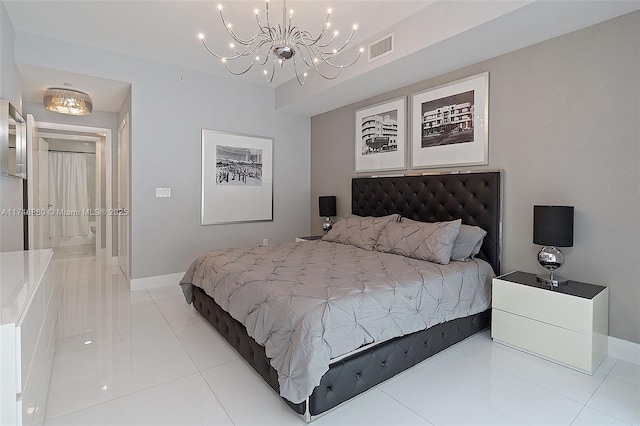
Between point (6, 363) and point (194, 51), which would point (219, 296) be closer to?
point (6, 363)

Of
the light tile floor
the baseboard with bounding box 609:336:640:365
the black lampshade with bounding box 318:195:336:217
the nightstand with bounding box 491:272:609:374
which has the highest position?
the black lampshade with bounding box 318:195:336:217

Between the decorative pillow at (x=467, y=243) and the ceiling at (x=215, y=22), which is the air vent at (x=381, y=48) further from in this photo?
the decorative pillow at (x=467, y=243)

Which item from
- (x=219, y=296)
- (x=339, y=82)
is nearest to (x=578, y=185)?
(x=339, y=82)

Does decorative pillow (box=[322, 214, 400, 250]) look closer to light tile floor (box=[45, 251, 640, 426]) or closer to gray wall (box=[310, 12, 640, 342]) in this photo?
gray wall (box=[310, 12, 640, 342])

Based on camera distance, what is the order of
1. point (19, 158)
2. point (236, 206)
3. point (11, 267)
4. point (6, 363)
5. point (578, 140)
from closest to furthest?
point (6, 363) < point (11, 267) < point (578, 140) < point (19, 158) < point (236, 206)

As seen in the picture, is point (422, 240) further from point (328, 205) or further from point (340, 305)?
point (328, 205)

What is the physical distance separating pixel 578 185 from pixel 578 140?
36 cm

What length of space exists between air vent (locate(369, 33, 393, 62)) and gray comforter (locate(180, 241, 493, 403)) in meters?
2.04

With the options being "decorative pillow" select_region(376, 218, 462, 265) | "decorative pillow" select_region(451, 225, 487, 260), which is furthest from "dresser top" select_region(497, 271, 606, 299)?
"decorative pillow" select_region(376, 218, 462, 265)

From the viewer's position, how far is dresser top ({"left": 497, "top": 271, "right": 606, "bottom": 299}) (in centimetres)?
232

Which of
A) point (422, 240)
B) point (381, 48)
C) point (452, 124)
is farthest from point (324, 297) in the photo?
point (381, 48)

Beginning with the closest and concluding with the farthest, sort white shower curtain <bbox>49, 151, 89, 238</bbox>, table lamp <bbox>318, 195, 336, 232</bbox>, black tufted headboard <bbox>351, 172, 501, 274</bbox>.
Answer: black tufted headboard <bbox>351, 172, 501, 274</bbox> → table lamp <bbox>318, 195, 336, 232</bbox> → white shower curtain <bbox>49, 151, 89, 238</bbox>

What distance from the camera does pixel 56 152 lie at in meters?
7.96

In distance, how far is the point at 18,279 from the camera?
5.39 ft
